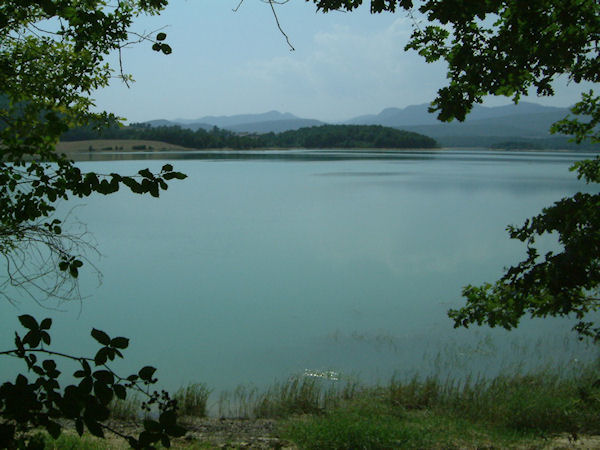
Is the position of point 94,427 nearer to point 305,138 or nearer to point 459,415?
point 459,415

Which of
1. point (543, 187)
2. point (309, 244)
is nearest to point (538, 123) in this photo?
point (543, 187)

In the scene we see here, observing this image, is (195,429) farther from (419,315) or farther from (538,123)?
(538,123)

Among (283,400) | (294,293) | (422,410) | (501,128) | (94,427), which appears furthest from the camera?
(501,128)

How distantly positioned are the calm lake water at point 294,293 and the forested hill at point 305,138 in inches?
1866

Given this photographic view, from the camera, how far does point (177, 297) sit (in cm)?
810

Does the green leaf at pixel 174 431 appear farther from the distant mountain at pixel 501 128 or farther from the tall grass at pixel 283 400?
the distant mountain at pixel 501 128

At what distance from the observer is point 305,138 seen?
7894cm

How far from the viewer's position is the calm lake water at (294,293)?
19.6ft

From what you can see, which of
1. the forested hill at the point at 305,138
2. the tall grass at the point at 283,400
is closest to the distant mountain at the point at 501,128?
the forested hill at the point at 305,138

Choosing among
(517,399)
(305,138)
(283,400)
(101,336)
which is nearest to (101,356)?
(101,336)

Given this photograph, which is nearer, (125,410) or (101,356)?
(101,356)

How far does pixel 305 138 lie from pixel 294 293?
236 ft

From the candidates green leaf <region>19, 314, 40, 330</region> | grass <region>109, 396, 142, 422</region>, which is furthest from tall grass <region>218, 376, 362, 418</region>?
green leaf <region>19, 314, 40, 330</region>

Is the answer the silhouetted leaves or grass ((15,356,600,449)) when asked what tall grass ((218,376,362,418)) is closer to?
grass ((15,356,600,449))
